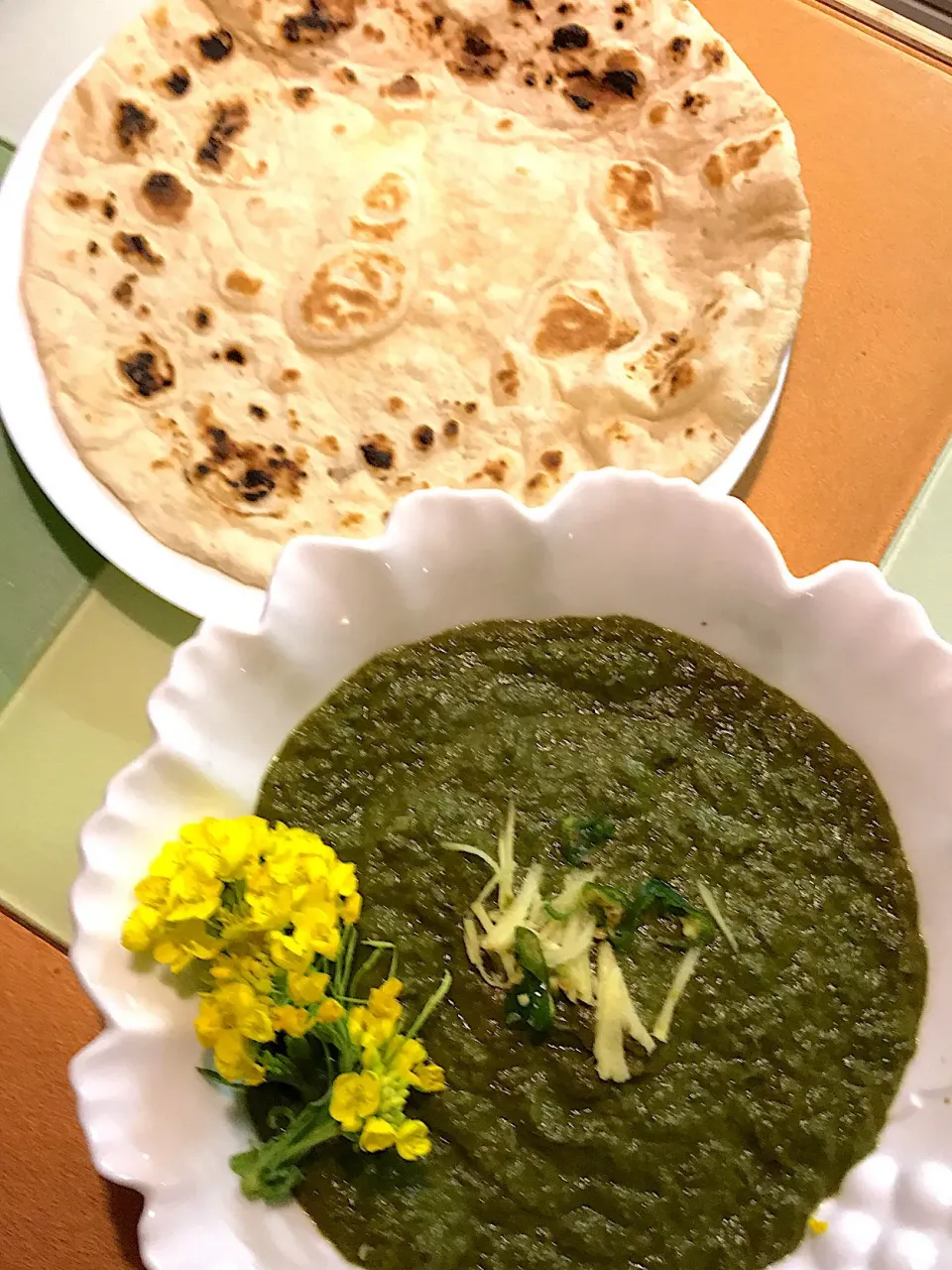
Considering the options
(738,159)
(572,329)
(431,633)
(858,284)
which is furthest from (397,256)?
(858,284)

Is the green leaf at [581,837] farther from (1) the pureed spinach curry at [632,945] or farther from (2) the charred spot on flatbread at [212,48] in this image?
(2) the charred spot on flatbread at [212,48]

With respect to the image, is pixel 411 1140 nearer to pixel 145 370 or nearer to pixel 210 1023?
pixel 210 1023

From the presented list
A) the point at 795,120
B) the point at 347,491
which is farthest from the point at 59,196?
the point at 795,120

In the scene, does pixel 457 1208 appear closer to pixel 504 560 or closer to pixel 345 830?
pixel 345 830

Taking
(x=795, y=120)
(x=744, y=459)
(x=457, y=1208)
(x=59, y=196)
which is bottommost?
(x=457, y=1208)

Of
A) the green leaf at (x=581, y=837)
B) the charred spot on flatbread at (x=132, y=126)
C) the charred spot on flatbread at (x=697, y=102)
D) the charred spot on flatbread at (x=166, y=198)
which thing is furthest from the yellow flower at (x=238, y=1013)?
the charred spot on flatbread at (x=697, y=102)

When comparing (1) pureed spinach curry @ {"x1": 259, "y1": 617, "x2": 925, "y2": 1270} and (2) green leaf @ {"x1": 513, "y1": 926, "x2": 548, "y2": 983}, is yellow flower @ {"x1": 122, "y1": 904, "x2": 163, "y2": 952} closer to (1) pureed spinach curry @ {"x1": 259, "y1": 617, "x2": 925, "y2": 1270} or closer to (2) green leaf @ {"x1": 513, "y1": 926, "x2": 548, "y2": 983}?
(1) pureed spinach curry @ {"x1": 259, "y1": 617, "x2": 925, "y2": 1270}

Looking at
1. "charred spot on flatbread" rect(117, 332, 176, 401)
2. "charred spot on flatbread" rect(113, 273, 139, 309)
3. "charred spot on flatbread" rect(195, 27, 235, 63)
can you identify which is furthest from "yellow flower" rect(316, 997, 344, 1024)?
"charred spot on flatbread" rect(195, 27, 235, 63)
